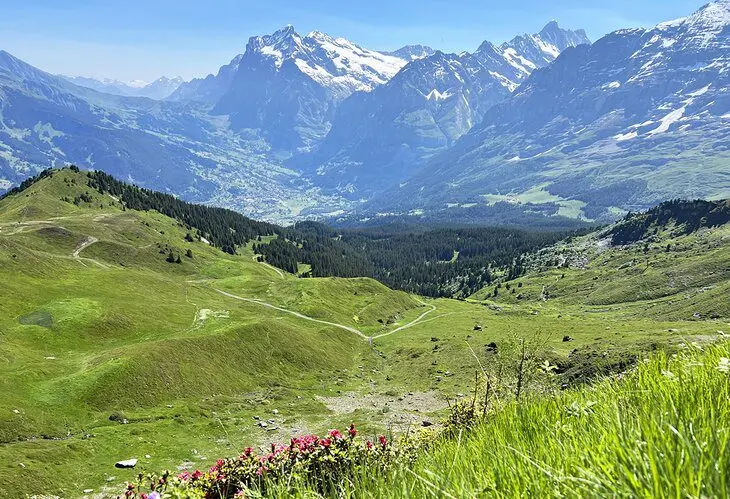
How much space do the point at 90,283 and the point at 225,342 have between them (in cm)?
3472

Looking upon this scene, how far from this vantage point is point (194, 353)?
70312 mm

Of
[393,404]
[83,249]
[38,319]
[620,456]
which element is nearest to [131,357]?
[38,319]

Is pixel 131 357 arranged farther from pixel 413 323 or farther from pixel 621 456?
pixel 413 323

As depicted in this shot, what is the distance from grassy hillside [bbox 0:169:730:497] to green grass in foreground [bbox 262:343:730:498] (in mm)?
2094

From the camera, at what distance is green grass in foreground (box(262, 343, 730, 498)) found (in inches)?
86.4

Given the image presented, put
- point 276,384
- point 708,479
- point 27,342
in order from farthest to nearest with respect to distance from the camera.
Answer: point 276,384, point 27,342, point 708,479

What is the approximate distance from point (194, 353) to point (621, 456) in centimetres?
7429

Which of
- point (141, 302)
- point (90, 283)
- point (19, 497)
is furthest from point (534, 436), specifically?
point (90, 283)

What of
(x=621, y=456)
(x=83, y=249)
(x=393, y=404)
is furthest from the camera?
(x=83, y=249)

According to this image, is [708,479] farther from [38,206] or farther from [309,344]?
[38,206]

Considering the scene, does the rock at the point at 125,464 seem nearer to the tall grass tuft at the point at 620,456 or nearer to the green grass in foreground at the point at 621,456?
the tall grass tuft at the point at 620,456

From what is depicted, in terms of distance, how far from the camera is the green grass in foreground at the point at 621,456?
219cm

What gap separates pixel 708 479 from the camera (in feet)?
6.96

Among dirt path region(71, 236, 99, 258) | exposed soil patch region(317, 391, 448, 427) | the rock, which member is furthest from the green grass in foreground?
dirt path region(71, 236, 99, 258)
